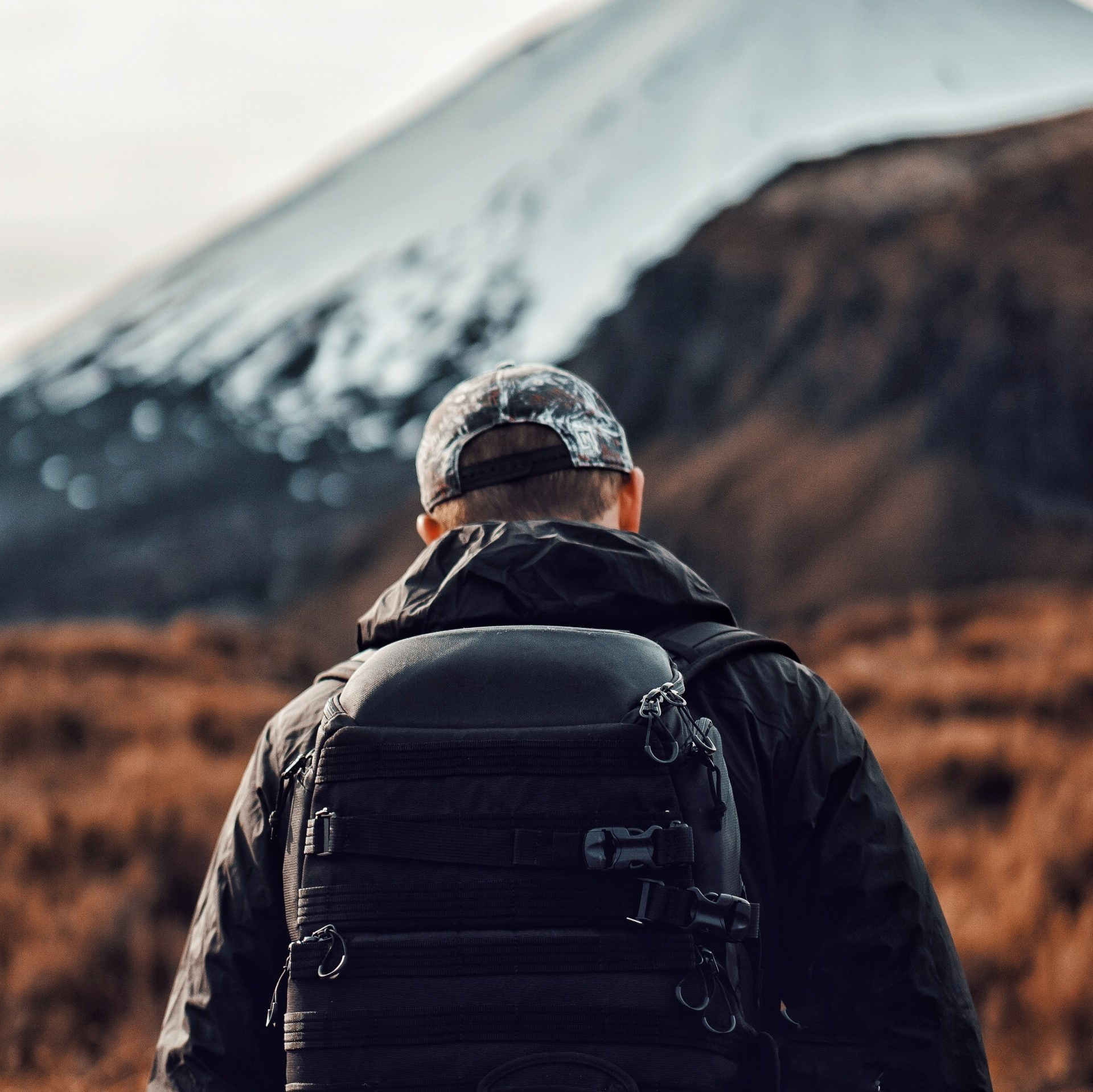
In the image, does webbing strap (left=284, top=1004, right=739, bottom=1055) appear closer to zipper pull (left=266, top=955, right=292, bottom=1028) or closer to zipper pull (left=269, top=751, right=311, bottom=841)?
zipper pull (left=266, top=955, right=292, bottom=1028)

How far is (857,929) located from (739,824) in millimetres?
204

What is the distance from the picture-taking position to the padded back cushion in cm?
142

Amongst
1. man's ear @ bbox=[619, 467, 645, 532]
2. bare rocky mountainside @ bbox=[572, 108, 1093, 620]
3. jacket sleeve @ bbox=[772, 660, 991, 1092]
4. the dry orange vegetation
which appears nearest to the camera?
jacket sleeve @ bbox=[772, 660, 991, 1092]

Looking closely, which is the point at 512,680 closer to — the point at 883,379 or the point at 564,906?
the point at 564,906

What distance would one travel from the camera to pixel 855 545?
20.7 meters

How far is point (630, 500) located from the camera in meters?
1.88

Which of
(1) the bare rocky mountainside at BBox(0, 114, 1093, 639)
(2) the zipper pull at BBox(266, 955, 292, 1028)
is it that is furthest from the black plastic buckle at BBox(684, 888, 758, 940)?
(1) the bare rocky mountainside at BBox(0, 114, 1093, 639)

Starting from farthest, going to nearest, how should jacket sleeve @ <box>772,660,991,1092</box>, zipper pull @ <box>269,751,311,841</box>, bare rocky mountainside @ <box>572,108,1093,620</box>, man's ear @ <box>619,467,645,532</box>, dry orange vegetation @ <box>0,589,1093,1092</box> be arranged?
bare rocky mountainside @ <box>572,108,1093,620</box> < dry orange vegetation @ <box>0,589,1093,1092</box> < man's ear @ <box>619,467,645,532</box> < zipper pull @ <box>269,751,311,841</box> < jacket sleeve @ <box>772,660,991,1092</box>

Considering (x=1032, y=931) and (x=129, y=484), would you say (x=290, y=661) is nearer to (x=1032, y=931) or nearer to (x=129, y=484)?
(x=1032, y=931)

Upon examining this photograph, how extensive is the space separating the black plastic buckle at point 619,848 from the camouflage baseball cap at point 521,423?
587 millimetres

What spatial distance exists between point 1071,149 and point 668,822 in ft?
87.6

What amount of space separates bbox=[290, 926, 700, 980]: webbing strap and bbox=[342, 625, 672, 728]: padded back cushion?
254 millimetres

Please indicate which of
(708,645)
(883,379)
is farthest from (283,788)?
(883,379)

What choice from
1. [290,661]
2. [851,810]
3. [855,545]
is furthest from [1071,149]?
[851,810]
